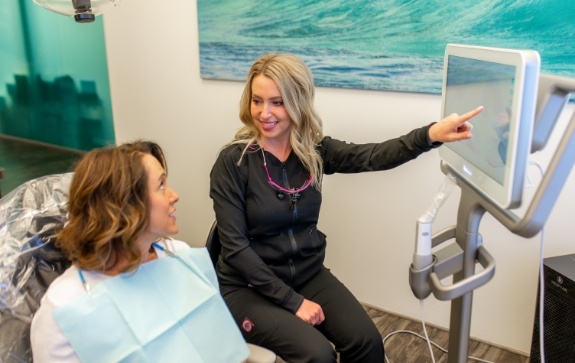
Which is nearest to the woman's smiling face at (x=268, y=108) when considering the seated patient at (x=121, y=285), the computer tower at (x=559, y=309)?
the seated patient at (x=121, y=285)

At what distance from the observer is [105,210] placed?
112cm

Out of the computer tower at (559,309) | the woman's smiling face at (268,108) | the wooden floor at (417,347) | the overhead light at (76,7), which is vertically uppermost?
the overhead light at (76,7)

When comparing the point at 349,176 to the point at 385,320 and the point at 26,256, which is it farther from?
the point at 26,256

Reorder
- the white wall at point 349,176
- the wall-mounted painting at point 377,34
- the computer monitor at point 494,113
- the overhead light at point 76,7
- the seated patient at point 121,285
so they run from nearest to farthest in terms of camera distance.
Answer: the computer monitor at point 494,113 → the seated patient at point 121,285 → the overhead light at point 76,7 → the wall-mounted painting at point 377,34 → the white wall at point 349,176

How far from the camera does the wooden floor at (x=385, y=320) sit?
82.7 inches

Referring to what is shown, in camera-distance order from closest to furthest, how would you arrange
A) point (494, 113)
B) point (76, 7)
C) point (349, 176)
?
point (494, 113) < point (76, 7) < point (349, 176)

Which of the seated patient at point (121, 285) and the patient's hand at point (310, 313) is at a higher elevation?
the seated patient at point (121, 285)

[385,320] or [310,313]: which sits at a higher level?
[310,313]

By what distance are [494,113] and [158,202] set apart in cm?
76

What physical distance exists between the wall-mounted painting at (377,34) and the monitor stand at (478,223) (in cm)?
82

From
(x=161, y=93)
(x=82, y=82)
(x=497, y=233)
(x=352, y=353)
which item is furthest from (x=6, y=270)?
(x=82, y=82)

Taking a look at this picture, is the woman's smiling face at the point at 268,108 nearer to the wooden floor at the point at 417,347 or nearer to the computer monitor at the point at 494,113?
the computer monitor at the point at 494,113

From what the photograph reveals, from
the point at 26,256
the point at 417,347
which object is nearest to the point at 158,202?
the point at 26,256

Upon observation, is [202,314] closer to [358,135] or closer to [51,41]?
[358,135]
